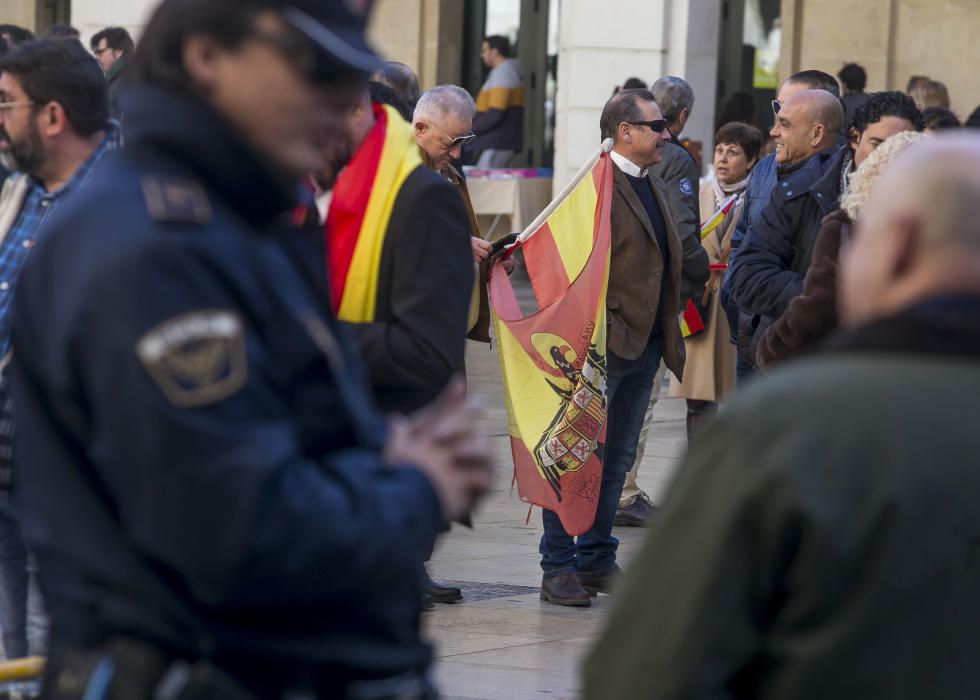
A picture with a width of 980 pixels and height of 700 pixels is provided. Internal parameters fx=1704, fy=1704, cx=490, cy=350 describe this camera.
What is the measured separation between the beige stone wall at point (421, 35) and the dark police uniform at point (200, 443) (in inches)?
707

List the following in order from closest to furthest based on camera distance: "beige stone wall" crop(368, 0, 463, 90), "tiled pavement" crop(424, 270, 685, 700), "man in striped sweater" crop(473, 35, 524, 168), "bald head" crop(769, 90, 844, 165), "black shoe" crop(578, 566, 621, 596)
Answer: "tiled pavement" crop(424, 270, 685, 700), "black shoe" crop(578, 566, 621, 596), "bald head" crop(769, 90, 844, 165), "man in striped sweater" crop(473, 35, 524, 168), "beige stone wall" crop(368, 0, 463, 90)

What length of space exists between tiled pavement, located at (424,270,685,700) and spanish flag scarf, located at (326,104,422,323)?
1137 mm

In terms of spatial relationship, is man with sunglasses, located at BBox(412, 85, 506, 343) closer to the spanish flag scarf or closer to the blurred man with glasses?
the spanish flag scarf

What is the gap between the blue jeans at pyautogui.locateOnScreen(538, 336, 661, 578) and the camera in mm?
6938

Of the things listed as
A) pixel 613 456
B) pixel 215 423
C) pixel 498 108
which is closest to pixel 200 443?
pixel 215 423

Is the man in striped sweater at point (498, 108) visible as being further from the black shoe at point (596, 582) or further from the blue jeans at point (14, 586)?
the blue jeans at point (14, 586)

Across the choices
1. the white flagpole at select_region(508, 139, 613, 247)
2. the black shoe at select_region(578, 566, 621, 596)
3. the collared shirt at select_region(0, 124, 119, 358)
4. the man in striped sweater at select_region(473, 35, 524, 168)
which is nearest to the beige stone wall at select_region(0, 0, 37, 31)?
the man in striped sweater at select_region(473, 35, 524, 168)

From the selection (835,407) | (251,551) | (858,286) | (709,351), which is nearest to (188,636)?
(251,551)

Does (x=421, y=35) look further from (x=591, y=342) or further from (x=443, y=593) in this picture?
(x=443, y=593)

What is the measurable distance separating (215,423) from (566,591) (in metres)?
5.01

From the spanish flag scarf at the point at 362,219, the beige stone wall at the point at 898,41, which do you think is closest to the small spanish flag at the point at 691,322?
the spanish flag scarf at the point at 362,219

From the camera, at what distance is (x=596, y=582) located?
7066mm

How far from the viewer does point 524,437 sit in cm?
695

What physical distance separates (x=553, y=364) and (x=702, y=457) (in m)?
4.89
